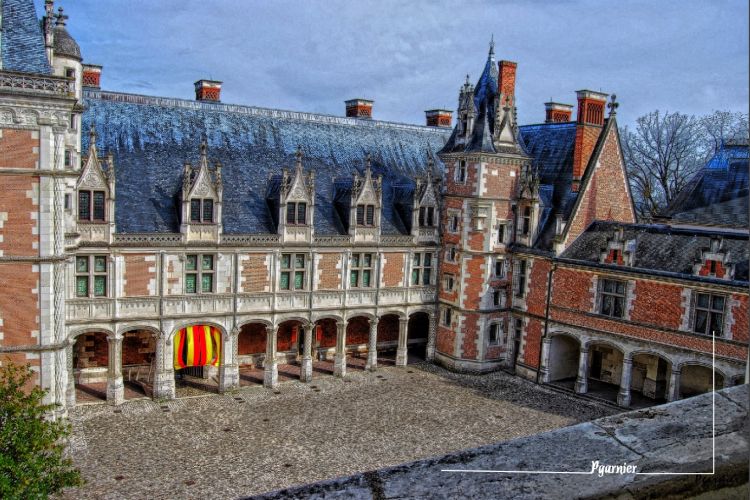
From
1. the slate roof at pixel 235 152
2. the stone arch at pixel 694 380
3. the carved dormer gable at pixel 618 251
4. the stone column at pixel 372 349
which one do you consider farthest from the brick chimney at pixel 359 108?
the stone arch at pixel 694 380

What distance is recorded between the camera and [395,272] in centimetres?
2945

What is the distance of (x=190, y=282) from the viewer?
25000 millimetres

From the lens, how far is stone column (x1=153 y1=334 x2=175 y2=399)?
24203mm

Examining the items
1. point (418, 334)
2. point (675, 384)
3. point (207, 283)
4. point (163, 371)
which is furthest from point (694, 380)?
point (163, 371)

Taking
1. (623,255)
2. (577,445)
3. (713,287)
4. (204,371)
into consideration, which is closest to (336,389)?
(204,371)

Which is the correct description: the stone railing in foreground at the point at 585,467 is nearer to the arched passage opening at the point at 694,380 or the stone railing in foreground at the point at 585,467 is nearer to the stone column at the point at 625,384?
the stone column at the point at 625,384

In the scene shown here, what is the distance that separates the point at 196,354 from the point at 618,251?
54.0ft

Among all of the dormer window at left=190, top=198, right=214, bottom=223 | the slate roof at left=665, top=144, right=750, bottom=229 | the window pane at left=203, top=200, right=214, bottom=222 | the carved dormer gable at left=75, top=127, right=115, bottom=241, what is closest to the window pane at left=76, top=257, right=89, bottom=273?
the carved dormer gable at left=75, top=127, right=115, bottom=241

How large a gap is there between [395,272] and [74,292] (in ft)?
42.3

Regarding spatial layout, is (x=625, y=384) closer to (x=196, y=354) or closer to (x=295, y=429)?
(x=295, y=429)

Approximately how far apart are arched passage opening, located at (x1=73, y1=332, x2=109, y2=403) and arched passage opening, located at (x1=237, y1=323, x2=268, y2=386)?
5.21m

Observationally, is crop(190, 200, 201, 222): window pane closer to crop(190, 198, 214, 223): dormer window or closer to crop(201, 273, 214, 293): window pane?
crop(190, 198, 214, 223): dormer window

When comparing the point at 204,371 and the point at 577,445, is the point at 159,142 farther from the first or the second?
the point at 577,445

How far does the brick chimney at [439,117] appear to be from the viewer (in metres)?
39.6
